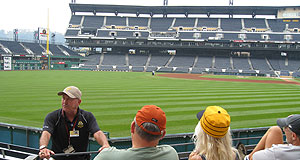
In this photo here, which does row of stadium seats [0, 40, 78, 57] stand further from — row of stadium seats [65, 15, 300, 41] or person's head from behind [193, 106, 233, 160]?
person's head from behind [193, 106, 233, 160]

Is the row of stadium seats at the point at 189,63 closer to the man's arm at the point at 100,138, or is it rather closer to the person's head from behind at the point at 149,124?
the man's arm at the point at 100,138

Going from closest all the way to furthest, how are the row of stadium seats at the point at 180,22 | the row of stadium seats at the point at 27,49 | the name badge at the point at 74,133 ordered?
the name badge at the point at 74,133
the row of stadium seats at the point at 27,49
the row of stadium seats at the point at 180,22

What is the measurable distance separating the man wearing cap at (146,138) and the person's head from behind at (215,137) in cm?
48

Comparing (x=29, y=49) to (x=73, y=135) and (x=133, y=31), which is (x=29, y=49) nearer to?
(x=133, y=31)

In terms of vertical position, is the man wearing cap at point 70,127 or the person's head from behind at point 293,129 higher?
the person's head from behind at point 293,129

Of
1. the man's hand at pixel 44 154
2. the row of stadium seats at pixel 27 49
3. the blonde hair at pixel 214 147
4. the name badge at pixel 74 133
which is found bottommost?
the man's hand at pixel 44 154

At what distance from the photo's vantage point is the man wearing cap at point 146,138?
7.71ft

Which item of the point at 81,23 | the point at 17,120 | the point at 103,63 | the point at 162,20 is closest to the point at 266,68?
the point at 162,20

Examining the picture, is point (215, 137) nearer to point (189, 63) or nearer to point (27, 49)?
point (189, 63)

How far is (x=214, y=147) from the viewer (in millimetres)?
2697

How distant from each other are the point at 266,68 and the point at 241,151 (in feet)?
204

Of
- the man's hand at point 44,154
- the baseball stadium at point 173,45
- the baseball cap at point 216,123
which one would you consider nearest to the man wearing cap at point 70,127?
the man's hand at point 44,154

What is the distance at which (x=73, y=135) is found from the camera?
13.8 feet

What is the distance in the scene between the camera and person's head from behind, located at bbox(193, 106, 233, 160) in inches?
105
